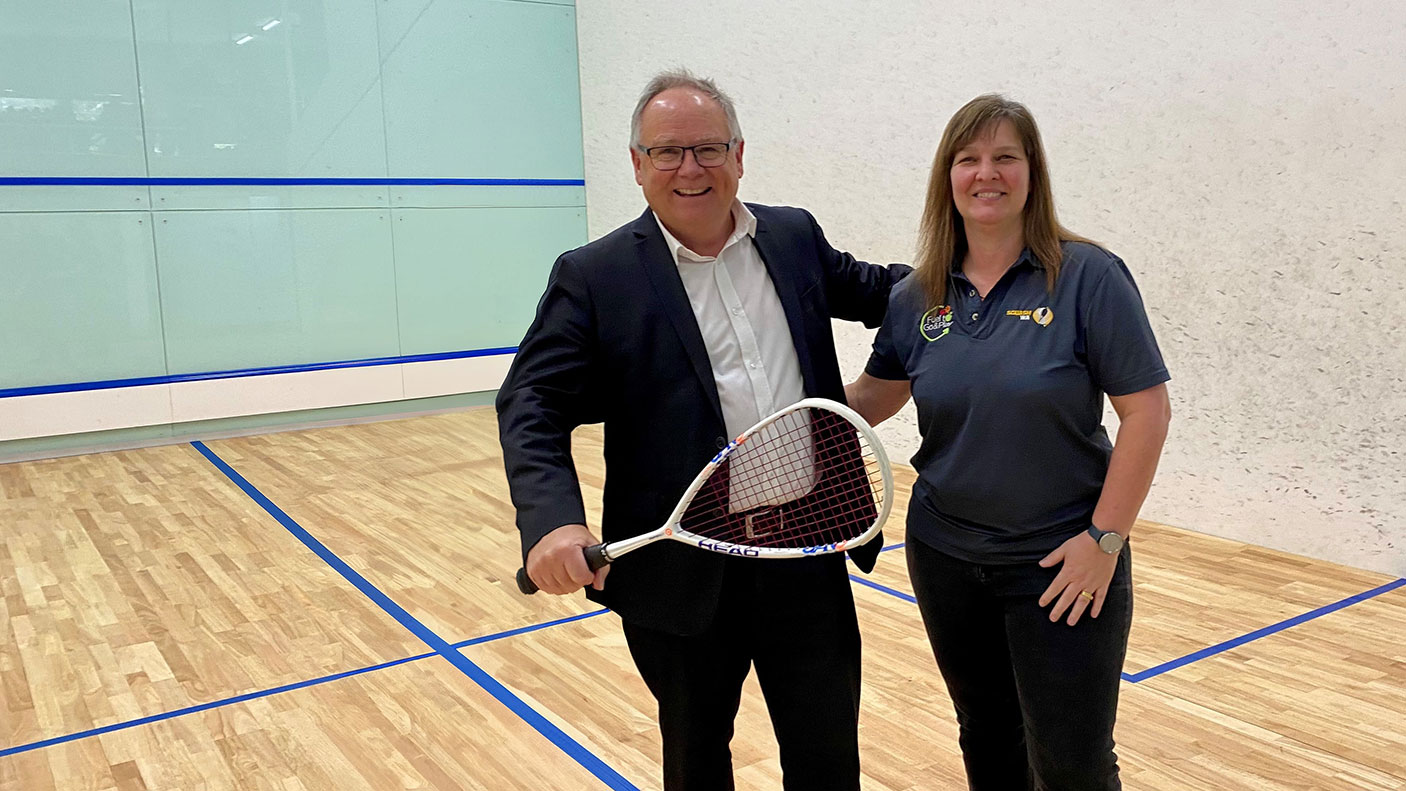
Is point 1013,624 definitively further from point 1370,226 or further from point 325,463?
point 325,463

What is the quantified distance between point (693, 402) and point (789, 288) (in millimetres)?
205

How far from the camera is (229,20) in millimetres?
6281

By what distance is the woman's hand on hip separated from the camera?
136 centimetres

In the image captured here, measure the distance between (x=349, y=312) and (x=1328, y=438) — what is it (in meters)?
5.18

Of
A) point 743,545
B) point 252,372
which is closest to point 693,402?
point 743,545

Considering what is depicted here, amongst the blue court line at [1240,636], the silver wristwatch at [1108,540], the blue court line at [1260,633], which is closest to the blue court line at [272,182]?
the blue court line at [1240,636]

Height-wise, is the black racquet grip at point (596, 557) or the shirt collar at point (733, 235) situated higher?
the shirt collar at point (733, 235)

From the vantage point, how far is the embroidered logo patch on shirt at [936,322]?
4.85 ft

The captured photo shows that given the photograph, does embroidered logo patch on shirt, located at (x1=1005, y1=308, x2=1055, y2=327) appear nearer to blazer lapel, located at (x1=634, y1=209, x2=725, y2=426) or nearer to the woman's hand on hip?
the woman's hand on hip

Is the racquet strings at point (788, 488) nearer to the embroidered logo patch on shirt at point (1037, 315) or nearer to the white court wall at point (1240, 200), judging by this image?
the embroidered logo patch on shirt at point (1037, 315)

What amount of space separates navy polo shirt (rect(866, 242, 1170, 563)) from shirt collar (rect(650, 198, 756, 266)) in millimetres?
272

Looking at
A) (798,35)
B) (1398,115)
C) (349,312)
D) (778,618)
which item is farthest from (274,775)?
(349,312)

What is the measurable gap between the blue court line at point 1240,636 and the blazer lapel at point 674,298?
1.43 metres

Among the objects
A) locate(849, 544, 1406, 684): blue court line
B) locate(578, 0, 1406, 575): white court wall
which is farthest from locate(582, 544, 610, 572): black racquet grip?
locate(578, 0, 1406, 575): white court wall
